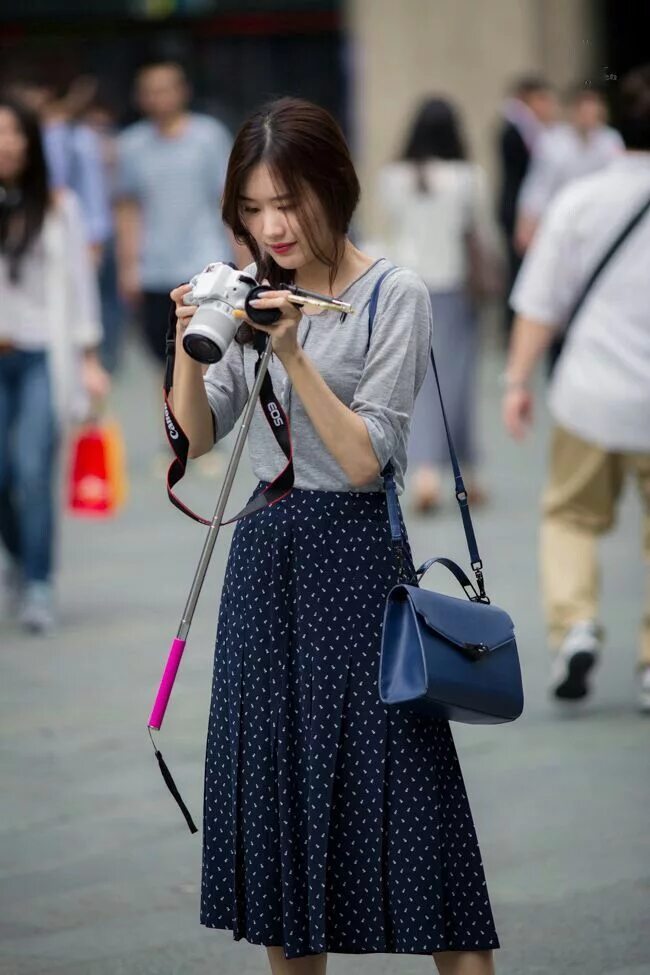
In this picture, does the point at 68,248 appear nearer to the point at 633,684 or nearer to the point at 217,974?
the point at 633,684

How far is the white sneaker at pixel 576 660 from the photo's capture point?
19.3 feet

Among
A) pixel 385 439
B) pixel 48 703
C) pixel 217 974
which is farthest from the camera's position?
pixel 48 703

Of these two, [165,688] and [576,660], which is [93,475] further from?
[165,688]

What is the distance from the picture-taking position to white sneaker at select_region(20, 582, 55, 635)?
7.21 metres

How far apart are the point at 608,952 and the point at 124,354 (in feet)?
47.2

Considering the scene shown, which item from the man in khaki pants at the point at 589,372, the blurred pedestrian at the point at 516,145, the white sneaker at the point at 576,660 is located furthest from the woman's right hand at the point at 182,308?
the blurred pedestrian at the point at 516,145

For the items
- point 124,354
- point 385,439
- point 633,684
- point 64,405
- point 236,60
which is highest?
point 385,439

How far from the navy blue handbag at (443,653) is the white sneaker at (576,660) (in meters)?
2.53

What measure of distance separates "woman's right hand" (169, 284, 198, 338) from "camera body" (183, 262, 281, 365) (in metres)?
0.05

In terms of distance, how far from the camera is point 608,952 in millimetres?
4062

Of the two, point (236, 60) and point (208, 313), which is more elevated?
point (208, 313)

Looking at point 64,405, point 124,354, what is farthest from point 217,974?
point 124,354

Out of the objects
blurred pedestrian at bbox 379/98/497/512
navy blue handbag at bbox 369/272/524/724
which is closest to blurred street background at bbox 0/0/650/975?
blurred pedestrian at bbox 379/98/497/512

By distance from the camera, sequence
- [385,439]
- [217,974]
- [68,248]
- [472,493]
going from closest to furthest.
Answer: [385,439] → [217,974] → [68,248] → [472,493]
